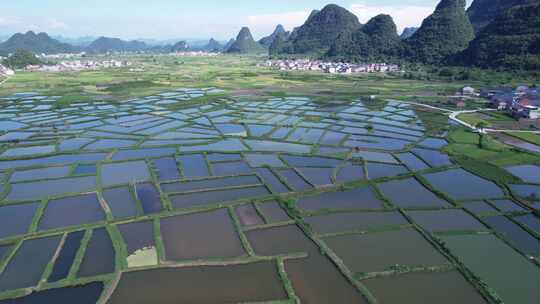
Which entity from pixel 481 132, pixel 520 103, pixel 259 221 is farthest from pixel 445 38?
pixel 259 221

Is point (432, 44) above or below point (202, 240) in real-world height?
above

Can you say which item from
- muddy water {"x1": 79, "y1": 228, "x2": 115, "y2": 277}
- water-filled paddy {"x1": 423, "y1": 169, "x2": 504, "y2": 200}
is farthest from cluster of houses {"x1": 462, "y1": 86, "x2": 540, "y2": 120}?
muddy water {"x1": 79, "y1": 228, "x2": 115, "y2": 277}

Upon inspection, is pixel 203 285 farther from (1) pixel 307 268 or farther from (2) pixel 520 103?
(2) pixel 520 103

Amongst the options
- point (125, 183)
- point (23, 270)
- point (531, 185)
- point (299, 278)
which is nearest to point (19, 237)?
point (23, 270)

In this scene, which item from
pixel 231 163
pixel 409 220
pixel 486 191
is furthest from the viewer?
pixel 231 163

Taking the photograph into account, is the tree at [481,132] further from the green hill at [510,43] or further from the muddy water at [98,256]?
the green hill at [510,43]

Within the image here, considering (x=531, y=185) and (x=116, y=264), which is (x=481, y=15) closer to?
(x=531, y=185)

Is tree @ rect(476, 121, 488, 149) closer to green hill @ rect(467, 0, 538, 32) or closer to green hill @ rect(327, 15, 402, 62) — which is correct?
green hill @ rect(327, 15, 402, 62)
